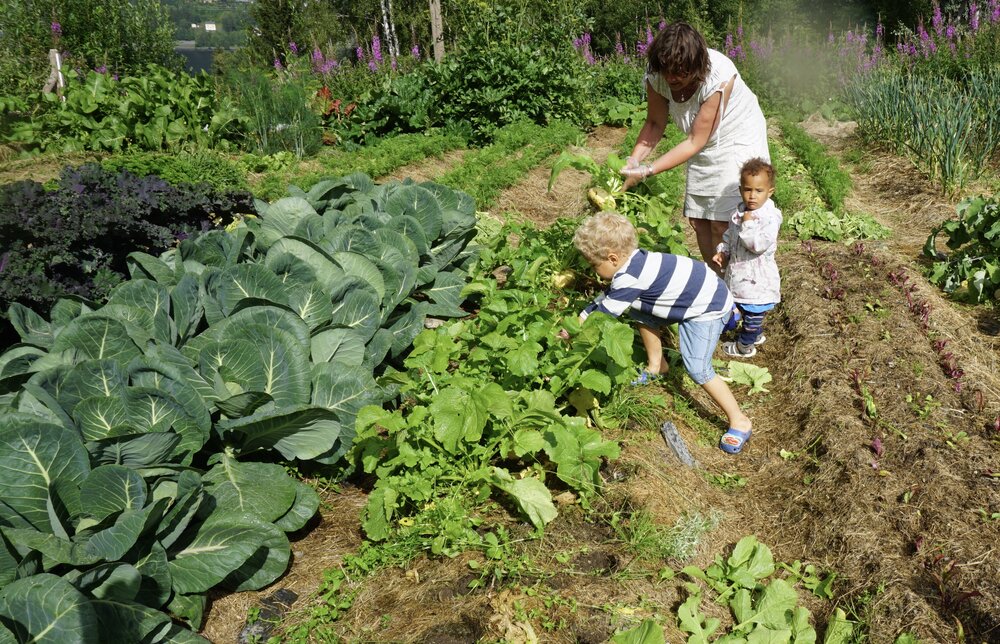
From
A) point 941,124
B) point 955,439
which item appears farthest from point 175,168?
point 941,124

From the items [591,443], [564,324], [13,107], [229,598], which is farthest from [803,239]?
[13,107]

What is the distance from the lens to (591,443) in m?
2.79

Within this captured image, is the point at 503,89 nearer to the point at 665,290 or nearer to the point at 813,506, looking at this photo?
the point at 665,290

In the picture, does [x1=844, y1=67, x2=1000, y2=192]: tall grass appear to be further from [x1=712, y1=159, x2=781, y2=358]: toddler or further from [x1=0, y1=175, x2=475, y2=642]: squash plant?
[x1=0, y1=175, x2=475, y2=642]: squash plant

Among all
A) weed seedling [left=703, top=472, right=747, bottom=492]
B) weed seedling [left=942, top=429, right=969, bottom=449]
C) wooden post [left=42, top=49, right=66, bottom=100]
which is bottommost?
weed seedling [left=703, top=472, right=747, bottom=492]

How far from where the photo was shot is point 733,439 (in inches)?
138

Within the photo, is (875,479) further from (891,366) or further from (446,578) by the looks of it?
(446,578)

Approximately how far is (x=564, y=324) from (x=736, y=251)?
54.5 inches

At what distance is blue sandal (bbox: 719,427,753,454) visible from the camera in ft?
11.5

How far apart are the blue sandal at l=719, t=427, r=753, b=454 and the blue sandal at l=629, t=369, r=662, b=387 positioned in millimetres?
496

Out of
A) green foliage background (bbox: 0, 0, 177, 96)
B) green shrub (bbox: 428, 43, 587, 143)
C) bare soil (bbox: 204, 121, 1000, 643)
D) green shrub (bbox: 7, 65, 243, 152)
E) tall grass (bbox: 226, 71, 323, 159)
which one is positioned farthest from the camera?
green foliage background (bbox: 0, 0, 177, 96)

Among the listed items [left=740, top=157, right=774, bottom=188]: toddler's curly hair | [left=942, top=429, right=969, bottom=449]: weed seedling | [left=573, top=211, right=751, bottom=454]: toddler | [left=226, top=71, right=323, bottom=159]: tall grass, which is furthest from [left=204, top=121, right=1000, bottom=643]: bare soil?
[left=226, top=71, right=323, bottom=159]: tall grass

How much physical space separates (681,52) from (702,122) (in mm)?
432

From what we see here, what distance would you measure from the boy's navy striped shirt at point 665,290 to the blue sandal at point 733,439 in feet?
2.02
